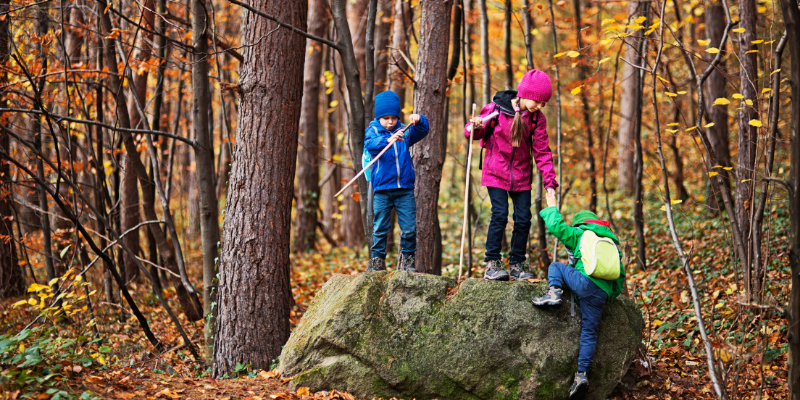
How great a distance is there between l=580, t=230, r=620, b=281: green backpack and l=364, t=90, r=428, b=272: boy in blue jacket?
157cm

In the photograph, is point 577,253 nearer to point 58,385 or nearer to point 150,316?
point 58,385

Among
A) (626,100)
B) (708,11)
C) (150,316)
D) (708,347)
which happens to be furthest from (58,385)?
(626,100)

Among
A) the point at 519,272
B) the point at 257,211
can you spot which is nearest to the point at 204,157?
the point at 257,211

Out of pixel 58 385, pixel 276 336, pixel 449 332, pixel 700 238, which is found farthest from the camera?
pixel 700 238

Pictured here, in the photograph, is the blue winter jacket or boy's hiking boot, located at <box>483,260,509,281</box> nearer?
boy's hiking boot, located at <box>483,260,509,281</box>

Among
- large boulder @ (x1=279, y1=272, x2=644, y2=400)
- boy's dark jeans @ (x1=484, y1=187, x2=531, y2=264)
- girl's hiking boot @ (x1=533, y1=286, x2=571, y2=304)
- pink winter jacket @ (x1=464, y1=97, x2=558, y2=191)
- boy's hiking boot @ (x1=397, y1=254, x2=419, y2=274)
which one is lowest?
large boulder @ (x1=279, y1=272, x2=644, y2=400)

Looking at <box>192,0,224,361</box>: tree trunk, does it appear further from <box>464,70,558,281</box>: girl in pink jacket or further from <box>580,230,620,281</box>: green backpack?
<box>580,230,620,281</box>: green backpack

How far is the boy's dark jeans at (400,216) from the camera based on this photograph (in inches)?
198

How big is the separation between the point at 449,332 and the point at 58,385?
9.51 feet

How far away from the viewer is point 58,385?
3662mm

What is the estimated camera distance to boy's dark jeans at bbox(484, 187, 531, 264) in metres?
4.80

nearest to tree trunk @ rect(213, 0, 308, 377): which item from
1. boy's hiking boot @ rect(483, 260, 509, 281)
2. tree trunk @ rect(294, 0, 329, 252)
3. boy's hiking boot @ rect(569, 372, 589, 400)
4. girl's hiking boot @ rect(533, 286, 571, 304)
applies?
boy's hiking boot @ rect(483, 260, 509, 281)

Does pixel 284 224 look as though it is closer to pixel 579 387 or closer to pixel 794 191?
pixel 579 387

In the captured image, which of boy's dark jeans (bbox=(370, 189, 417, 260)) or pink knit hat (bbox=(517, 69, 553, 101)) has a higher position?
pink knit hat (bbox=(517, 69, 553, 101))
